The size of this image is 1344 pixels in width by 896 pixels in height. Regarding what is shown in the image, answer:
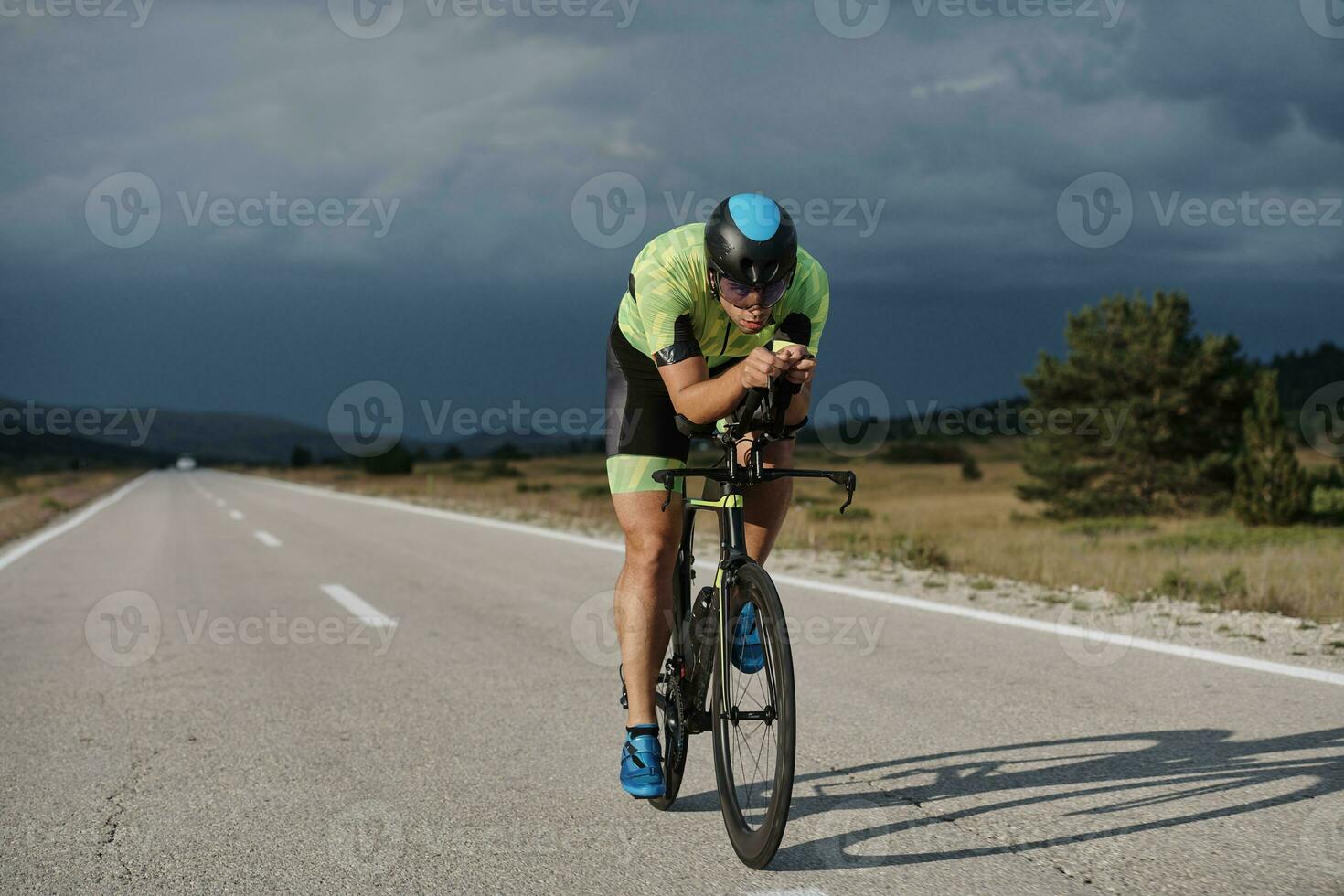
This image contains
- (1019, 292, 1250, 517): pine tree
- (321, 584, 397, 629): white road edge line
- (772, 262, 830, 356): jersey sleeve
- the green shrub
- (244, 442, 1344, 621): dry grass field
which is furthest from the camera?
(1019, 292, 1250, 517): pine tree

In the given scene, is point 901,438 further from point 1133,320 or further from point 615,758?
point 615,758

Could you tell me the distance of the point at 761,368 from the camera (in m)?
2.73

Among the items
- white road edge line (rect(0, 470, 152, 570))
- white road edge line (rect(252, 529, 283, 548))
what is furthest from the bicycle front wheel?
white road edge line (rect(252, 529, 283, 548))

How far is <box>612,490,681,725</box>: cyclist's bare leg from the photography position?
11.5 feet

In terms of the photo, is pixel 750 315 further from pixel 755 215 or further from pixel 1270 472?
pixel 1270 472

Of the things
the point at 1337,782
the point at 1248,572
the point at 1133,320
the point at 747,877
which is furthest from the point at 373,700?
the point at 1133,320

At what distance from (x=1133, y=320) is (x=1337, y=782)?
33.6 metres

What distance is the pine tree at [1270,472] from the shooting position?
79.4 feet

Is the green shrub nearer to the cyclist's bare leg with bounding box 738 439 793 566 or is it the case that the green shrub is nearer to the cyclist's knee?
the cyclist's bare leg with bounding box 738 439 793 566

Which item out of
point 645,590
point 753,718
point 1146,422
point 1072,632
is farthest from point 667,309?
point 1146,422

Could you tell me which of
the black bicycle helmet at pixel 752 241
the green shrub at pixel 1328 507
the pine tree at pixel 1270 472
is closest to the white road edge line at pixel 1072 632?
the black bicycle helmet at pixel 752 241

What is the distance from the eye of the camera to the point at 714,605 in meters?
3.30

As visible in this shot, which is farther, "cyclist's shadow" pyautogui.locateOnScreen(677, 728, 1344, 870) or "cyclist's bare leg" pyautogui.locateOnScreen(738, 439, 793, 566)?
"cyclist's bare leg" pyautogui.locateOnScreen(738, 439, 793, 566)

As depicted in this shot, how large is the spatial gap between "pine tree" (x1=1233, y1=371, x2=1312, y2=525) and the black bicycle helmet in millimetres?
24361
